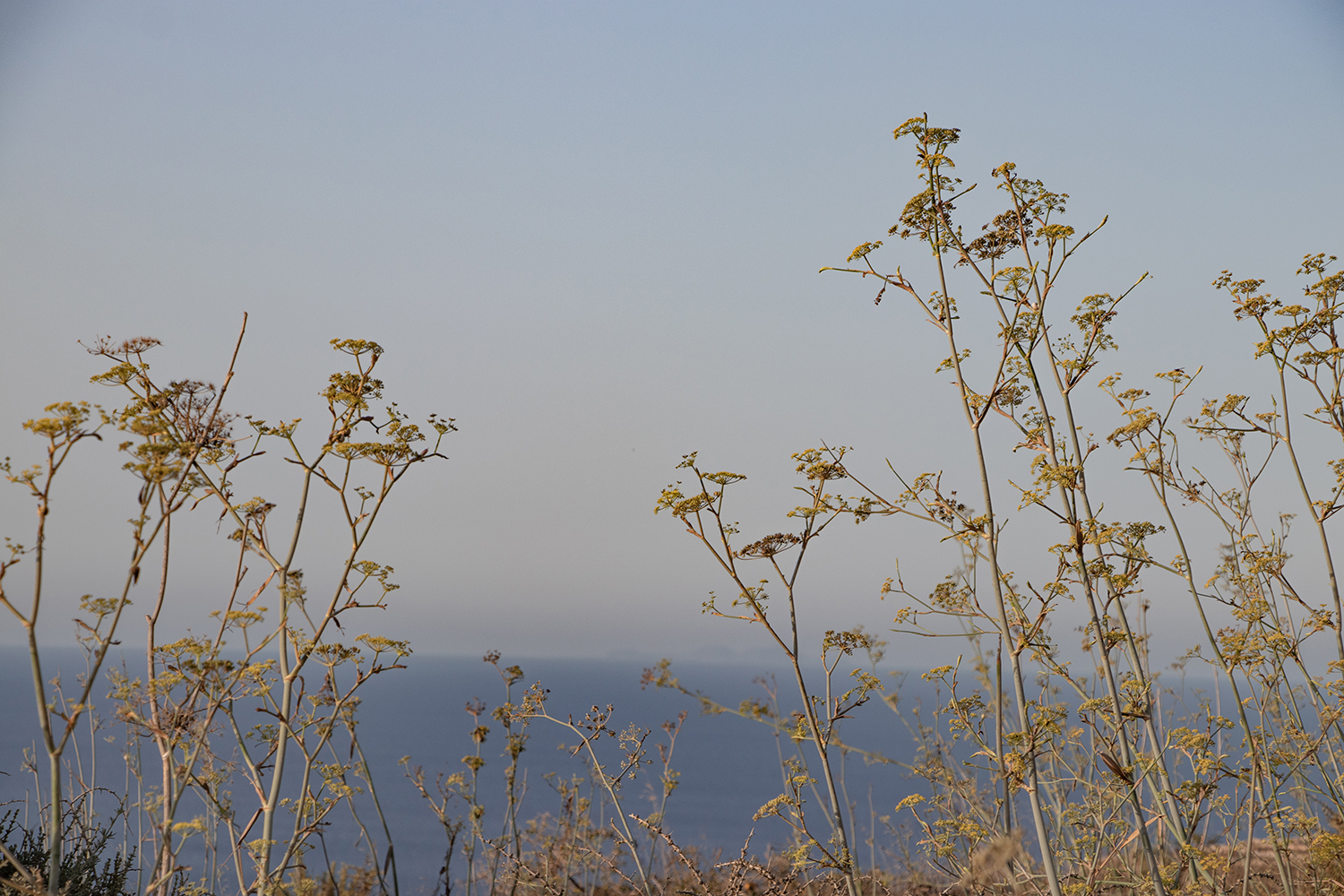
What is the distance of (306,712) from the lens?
4168mm

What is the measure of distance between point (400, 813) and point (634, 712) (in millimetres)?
49305

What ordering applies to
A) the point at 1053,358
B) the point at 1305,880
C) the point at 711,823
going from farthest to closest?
the point at 711,823 → the point at 1305,880 → the point at 1053,358

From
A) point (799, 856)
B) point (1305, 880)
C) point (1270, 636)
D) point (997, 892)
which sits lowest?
point (1305, 880)

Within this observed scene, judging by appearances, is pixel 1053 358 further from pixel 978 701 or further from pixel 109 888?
pixel 109 888

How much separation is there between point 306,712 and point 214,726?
1.86 feet

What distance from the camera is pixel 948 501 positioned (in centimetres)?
333

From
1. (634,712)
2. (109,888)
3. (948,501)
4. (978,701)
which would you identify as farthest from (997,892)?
(634,712)

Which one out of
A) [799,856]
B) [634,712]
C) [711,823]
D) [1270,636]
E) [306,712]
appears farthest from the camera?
[634,712]

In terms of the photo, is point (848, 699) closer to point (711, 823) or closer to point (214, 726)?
point (214, 726)

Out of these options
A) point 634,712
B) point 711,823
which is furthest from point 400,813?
point 634,712

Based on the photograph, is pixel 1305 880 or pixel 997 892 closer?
pixel 997 892

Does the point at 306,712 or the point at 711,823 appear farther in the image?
the point at 711,823

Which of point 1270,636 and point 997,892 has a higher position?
point 1270,636

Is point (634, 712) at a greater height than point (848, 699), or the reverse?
point (848, 699)
